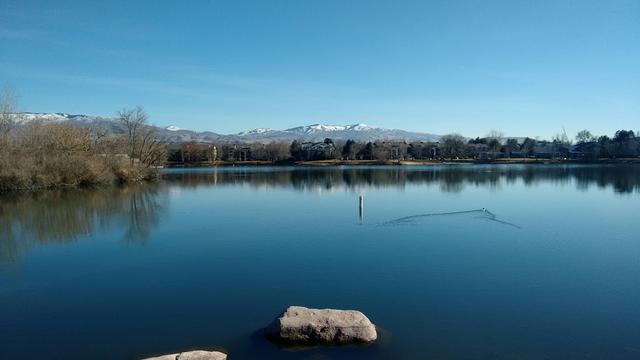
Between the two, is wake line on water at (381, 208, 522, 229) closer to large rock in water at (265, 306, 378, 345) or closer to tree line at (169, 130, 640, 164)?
large rock in water at (265, 306, 378, 345)

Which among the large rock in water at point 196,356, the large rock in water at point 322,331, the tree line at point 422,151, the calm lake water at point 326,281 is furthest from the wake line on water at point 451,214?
the tree line at point 422,151

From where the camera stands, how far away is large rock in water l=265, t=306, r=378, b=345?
326 inches

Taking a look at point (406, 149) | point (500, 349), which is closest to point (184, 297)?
point (500, 349)

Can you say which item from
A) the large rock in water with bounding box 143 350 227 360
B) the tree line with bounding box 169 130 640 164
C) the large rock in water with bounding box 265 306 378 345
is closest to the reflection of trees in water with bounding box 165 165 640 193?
the large rock in water with bounding box 265 306 378 345

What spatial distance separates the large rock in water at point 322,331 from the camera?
829 cm

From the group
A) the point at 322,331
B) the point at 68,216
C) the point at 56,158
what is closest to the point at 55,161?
the point at 56,158

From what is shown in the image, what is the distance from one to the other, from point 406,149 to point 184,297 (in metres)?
128

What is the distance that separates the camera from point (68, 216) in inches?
982

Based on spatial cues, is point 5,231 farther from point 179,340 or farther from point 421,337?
point 421,337

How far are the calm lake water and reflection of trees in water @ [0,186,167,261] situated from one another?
6.6 inches

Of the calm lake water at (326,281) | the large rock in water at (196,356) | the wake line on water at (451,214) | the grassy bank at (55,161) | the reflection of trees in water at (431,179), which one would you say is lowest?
the calm lake water at (326,281)

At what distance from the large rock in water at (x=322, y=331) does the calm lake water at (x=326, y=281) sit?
0.21 m

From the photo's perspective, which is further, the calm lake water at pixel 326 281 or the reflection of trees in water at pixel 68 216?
the reflection of trees in water at pixel 68 216

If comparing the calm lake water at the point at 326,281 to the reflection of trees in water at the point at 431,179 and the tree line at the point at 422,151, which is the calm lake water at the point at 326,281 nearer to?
the reflection of trees in water at the point at 431,179
